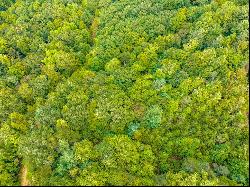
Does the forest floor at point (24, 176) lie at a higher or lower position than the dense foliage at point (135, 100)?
lower

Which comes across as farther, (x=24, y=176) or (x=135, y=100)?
(x=135, y=100)

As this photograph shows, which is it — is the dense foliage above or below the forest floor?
above

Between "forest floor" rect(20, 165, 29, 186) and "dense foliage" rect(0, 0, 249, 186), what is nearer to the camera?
"dense foliage" rect(0, 0, 249, 186)

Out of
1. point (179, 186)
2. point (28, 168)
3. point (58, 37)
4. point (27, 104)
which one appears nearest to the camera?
point (179, 186)

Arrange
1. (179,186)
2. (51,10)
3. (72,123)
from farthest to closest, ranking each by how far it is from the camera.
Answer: (51,10) < (72,123) < (179,186)

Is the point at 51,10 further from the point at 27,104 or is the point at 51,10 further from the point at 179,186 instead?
the point at 179,186

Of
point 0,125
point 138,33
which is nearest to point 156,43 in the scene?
point 138,33

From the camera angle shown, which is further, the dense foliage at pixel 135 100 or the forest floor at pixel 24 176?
the forest floor at pixel 24 176

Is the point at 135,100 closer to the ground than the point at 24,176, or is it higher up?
higher up
